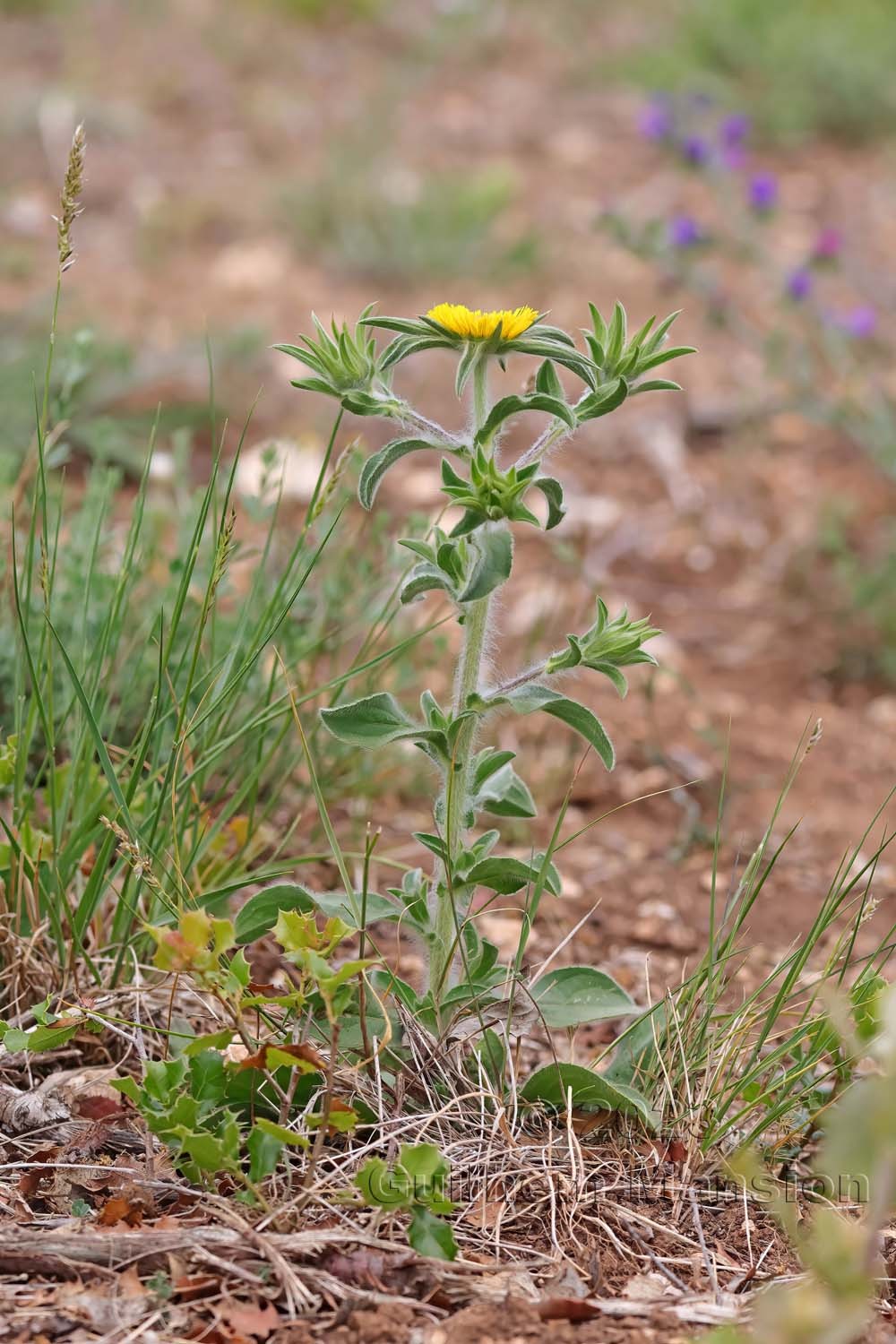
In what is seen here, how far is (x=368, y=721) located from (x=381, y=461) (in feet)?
1.03

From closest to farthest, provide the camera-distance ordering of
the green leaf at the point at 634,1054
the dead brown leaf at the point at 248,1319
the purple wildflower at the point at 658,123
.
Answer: the dead brown leaf at the point at 248,1319, the green leaf at the point at 634,1054, the purple wildflower at the point at 658,123

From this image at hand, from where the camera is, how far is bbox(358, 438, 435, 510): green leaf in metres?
1.60

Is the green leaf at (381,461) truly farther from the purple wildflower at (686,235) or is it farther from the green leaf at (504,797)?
the purple wildflower at (686,235)

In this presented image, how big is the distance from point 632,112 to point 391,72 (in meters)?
1.26

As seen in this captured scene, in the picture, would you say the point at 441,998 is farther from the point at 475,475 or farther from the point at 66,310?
the point at 66,310

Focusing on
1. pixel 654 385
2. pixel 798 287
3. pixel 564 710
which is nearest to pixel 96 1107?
pixel 564 710

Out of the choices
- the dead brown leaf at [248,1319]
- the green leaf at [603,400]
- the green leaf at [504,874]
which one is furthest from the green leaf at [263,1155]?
the green leaf at [603,400]

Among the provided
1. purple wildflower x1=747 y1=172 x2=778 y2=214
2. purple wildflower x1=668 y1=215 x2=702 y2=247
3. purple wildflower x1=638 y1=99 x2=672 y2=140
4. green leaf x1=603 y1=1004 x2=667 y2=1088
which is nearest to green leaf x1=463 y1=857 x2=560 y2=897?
green leaf x1=603 y1=1004 x2=667 y2=1088

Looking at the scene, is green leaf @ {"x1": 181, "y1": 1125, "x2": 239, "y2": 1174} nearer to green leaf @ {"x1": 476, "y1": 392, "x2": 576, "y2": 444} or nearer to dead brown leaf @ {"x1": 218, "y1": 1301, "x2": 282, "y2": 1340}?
dead brown leaf @ {"x1": 218, "y1": 1301, "x2": 282, "y2": 1340}

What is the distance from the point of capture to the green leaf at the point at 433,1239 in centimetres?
141

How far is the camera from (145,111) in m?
6.28

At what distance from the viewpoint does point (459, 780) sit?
5.45ft

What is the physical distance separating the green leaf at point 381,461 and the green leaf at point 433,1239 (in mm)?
808

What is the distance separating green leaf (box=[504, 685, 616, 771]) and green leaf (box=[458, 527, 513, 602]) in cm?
15
